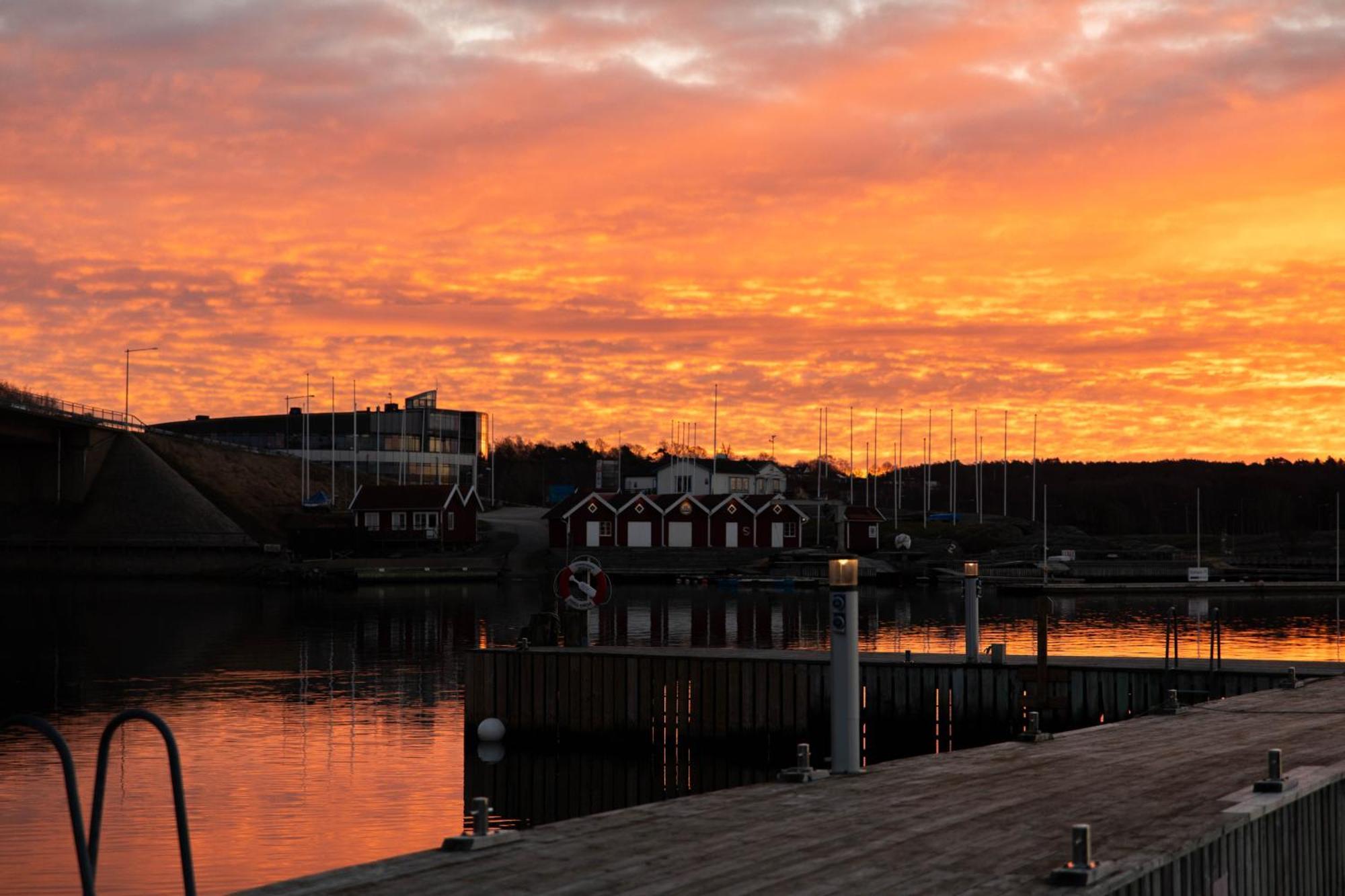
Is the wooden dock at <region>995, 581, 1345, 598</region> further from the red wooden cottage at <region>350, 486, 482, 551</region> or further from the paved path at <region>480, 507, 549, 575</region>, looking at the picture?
the red wooden cottage at <region>350, 486, 482, 551</region>

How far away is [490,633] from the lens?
7644 centimetres

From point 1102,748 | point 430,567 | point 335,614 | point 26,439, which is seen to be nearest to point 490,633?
point 335,614

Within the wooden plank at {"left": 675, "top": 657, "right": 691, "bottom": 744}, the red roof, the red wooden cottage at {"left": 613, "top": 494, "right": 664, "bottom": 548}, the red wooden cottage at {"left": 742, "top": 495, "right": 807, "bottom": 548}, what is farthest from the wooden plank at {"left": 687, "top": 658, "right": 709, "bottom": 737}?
the red wooden cottage at {"left": 742, "top": 495, "right": 807, "bottom": 548}

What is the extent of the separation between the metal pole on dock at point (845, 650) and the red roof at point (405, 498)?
393 ft

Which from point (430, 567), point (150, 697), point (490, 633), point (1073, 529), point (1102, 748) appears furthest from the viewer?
point (1073, 529)

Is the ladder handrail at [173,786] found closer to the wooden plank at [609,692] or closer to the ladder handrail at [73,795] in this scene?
the ladder handrail at [73,795]

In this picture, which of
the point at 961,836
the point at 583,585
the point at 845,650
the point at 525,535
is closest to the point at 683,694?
the point at 583,585

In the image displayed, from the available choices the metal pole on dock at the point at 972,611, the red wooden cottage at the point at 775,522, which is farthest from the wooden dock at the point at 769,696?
the red wooden cottage at the point at 775,522

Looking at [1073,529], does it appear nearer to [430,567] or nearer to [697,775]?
[430,567]

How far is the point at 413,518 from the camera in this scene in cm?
13675

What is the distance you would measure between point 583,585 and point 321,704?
16.8 metres

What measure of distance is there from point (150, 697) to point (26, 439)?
95.8m

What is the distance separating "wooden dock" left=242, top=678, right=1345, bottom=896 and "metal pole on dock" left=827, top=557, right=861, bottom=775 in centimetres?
73

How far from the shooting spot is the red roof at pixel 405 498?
445 ft
